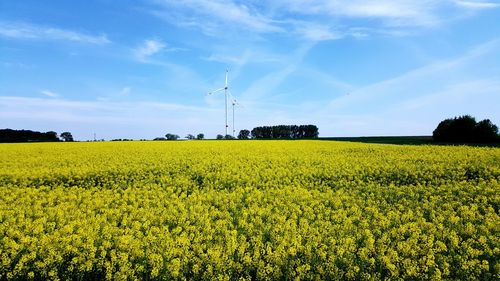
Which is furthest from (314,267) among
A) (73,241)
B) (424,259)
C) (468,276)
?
(73,241)

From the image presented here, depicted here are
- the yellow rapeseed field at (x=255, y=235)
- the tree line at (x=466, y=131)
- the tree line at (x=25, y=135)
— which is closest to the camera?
the yellow rapeseed field at (x=255, y=235)

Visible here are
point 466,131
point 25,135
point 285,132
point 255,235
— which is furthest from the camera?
point 285,132

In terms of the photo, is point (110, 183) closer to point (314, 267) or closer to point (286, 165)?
point (286, 165)

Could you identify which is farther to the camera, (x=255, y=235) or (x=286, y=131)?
(x=286, y=131)

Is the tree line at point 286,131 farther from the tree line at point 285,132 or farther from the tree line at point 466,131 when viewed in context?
the tree line at point 466,131

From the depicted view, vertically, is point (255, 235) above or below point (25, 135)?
below

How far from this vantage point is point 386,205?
44.5 feet

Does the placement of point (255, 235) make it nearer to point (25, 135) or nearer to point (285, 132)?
point (25, 135)

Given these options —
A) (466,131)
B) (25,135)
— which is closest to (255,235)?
(466,131)

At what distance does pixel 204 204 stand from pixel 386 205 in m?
6.38

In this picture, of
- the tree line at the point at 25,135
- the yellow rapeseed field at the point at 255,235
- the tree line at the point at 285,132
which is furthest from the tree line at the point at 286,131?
the yellow rapeseed field at the point at 255,235

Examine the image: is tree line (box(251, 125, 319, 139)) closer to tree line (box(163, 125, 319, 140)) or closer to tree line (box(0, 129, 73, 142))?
tree line (box(163, 125, 319, 140))

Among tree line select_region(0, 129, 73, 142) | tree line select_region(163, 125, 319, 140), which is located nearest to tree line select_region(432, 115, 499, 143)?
tree line select_region(163, 125, 319, 140)

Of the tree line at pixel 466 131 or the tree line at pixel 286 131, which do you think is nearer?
the tree line at pixel 466 131
